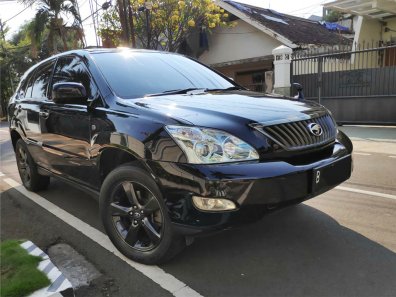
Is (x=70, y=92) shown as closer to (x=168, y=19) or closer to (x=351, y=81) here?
(x=351, y=81)

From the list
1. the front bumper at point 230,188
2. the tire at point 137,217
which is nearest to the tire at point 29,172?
the tire at point 137,217

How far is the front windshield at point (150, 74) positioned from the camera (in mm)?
3551

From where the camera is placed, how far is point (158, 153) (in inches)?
109

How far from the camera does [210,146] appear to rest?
266 centimetres

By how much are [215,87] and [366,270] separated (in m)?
2.16

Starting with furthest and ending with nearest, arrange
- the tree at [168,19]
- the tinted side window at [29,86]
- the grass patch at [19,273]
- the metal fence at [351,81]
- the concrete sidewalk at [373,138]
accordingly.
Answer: the tree at [168,19], the metal fence at [351,81], the concrete sidewalk at [373,138], the tinted side window at [29,86], the grass patch at [19,273]

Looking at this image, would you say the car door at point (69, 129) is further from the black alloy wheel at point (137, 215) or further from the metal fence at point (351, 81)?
the metal fence at point (351, 81)

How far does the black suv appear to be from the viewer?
263 centimetres

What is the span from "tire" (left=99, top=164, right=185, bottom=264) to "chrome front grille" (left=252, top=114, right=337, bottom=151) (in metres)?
0.89

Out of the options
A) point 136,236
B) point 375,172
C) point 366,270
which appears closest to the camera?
point 366,270

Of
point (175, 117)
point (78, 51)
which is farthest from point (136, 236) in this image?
point (78, 51)

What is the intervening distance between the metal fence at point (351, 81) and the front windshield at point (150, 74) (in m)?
8.07

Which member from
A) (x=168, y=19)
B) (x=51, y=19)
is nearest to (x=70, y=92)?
(x=168, y=19)

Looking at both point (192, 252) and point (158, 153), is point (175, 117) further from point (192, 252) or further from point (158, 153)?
point (192, 252)
